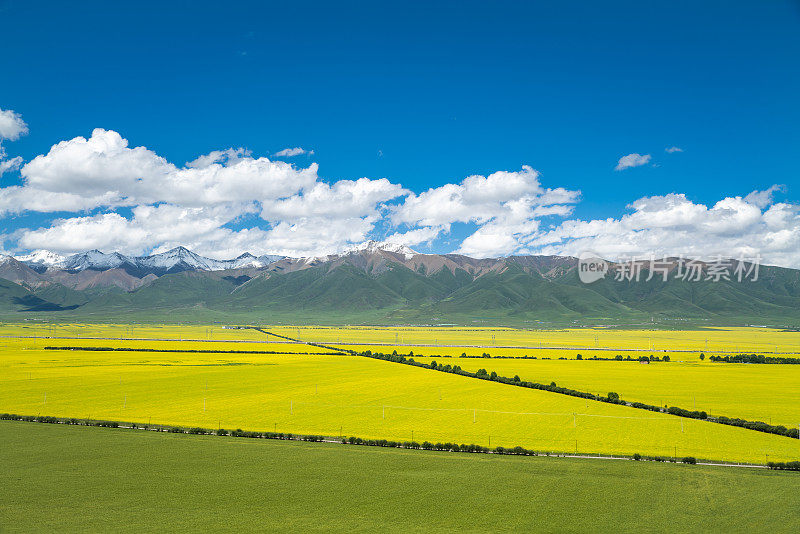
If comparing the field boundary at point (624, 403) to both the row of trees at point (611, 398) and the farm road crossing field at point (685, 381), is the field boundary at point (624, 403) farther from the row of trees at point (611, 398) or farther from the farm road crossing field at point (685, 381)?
the farm road crossing field at point (685, 381)

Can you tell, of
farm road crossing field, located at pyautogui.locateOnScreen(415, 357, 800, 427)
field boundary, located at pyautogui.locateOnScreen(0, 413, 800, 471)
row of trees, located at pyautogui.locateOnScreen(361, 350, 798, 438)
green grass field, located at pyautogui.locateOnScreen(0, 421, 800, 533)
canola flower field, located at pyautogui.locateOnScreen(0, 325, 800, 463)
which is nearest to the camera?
green grass field, located at pyautogui.locateOnScreen(0, 421, 800, 533)

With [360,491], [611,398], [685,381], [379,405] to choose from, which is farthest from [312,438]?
[685,381]

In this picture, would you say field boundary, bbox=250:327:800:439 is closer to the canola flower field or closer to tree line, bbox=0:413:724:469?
the canola flower field

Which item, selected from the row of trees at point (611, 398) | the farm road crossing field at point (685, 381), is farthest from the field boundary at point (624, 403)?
the farm road crossing field at point (685, 381)

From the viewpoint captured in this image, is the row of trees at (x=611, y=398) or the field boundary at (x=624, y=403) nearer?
the field boundary at (x=624, y=403)

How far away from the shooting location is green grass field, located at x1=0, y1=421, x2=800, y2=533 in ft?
87.7

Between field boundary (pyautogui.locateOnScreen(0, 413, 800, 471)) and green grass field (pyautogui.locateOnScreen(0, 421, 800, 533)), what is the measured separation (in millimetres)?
1138

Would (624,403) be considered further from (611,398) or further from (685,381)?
(685,381)

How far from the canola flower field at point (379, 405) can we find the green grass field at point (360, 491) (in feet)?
17.7

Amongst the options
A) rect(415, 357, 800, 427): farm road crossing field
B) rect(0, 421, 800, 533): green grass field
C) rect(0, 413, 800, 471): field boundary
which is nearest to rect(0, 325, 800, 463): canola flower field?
rect(415, 357, 800, 427): farm road crossing field

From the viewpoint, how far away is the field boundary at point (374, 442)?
36.8 meters

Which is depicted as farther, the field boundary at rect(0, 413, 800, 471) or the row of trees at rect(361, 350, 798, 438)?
the row of trees at rect(361, 350, 798, 438)

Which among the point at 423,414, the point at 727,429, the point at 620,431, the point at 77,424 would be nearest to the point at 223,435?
the point at 77,424

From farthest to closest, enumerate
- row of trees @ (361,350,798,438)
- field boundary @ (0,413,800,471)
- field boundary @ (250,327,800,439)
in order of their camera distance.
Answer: row of trees @ (361,350,798,438) → field boundary @ (250,327,800,439) → field boundary @ (0,413,800,471)
